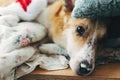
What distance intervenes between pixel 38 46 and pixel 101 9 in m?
0.27

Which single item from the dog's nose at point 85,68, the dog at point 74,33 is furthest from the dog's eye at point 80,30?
the dog's nose at point 85,68

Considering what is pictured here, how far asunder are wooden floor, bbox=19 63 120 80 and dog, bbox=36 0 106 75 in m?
0.02

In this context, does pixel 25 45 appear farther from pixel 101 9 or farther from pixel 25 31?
pixel 101 9

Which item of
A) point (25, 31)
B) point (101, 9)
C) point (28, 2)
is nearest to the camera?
point (101, 9)

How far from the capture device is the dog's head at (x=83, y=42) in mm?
849

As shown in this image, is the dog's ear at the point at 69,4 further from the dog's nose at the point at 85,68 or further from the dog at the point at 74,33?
the dog's nose at the point at 85,68

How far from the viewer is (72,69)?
86cm

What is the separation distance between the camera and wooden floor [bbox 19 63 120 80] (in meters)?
0.84

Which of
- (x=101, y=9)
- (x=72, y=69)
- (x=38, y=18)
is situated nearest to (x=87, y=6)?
(x=101, y=9)

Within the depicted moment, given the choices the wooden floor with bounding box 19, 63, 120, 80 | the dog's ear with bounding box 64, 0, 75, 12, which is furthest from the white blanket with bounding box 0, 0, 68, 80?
the dog's ear with bounding box 64, 0, 75, 12

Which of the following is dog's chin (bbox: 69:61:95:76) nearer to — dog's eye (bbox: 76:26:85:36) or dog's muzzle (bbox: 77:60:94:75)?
dog's muzzle (bbox: 77:60:94:75)

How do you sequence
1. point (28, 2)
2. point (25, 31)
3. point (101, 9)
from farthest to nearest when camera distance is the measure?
point (28, 2) → point (25, 31) → point (101, 9)

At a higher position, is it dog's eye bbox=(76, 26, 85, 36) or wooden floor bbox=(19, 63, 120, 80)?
dog's eye bbox=(76, 26, 85, 36)

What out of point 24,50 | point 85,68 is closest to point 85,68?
point 85,68
